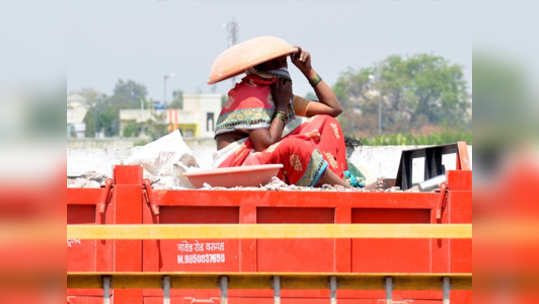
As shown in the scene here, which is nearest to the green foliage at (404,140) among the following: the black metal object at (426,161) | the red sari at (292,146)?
the black metal object at (426,161)

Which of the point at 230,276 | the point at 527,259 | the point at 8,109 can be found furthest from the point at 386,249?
the point at 8,109

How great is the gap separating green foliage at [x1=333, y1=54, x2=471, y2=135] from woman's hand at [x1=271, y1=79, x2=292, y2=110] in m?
56.7

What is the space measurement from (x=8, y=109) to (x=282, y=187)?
109 inches

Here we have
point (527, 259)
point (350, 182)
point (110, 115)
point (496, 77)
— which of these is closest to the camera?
point (496, 77)

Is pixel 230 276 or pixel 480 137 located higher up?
pixel 480 137

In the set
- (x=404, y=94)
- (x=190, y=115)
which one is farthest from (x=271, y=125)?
(x=404, y=94)

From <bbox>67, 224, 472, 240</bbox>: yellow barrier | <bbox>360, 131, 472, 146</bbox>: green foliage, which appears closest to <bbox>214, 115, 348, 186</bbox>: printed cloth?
<bbox>67, 224, 472, 240</bbox>: yellow barrier

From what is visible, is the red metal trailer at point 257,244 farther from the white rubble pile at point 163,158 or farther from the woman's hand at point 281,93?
the woman's hand at point 281,93

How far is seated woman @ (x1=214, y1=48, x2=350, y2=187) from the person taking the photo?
186 inches

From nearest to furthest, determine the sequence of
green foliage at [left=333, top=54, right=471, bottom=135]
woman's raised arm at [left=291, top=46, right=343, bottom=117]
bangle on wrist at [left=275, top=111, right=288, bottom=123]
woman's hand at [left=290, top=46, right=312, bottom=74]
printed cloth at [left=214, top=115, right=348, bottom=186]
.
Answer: printed cloth at [left=214, top=115, right=348, bottom=186], bangle on wrist at [left=275, top=111, right=288, bottom=123], woman's hand at [left=290, top=46, right=312, bottom=74], woman's raised arm at [left=291, top=46, right=343, bottom=117], green foliage at [left=333, top=54, right=471, bottom=135]

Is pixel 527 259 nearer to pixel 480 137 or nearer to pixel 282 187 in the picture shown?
pixel 480 137

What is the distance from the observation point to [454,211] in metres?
4.07

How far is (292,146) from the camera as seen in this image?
4715mm

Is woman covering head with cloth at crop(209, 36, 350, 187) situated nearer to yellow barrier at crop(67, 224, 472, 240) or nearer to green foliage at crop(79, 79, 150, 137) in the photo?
yellow barrier at crop(67, 224, 472, 240)
